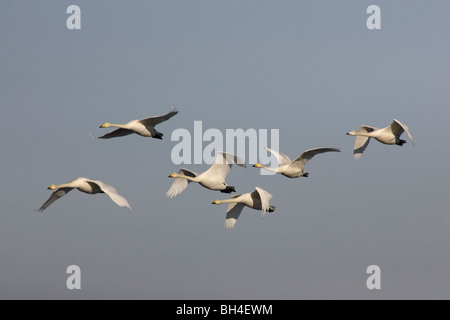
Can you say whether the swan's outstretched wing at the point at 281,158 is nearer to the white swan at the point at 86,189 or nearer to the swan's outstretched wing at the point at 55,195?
the white swan at the point at 86,189

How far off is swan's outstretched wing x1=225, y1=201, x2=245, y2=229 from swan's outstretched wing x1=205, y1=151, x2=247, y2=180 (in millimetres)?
2477

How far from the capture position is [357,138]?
41.0 m

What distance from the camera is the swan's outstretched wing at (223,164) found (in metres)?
35.8

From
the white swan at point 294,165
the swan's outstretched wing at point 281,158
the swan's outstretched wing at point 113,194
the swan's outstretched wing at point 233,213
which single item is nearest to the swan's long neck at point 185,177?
the swan's outstretched wing at point 233,213

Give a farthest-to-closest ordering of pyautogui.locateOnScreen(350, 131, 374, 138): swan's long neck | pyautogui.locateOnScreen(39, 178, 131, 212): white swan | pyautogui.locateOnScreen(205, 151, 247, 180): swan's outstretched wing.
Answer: pyautogui.locateOnScreen(350, 131, 374, 138): swan's long neck → pyautogui.locateOnScreen(205, 151, 247, 180): swan's outstretched wing → pyautogui.locateOnScreen(39, 178, 131, 212): white swan

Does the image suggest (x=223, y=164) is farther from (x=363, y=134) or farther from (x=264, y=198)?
(x=363, y=134)

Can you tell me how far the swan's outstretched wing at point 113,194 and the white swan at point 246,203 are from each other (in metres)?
5.47

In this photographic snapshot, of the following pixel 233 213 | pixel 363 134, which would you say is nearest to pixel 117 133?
pixel 233 213

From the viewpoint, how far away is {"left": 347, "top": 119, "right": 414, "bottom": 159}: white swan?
38.6 m

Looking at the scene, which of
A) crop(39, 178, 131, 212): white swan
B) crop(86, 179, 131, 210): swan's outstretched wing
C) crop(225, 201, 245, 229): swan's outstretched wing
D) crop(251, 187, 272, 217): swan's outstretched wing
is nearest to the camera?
crop(86, 179, 131, 210): swan's outstretched wing

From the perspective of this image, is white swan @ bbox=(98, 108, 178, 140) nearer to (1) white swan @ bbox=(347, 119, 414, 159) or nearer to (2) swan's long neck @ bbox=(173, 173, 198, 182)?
(2) swan's long neck @ bbox=(173, 173, 198, 182)

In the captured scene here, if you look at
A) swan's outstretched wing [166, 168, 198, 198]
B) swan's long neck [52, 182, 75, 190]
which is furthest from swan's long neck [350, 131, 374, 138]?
swan's long neck [52, 182, 75, 190]

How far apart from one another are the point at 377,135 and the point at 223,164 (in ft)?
23.6

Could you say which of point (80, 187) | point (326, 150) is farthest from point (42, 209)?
point (326, 150)
